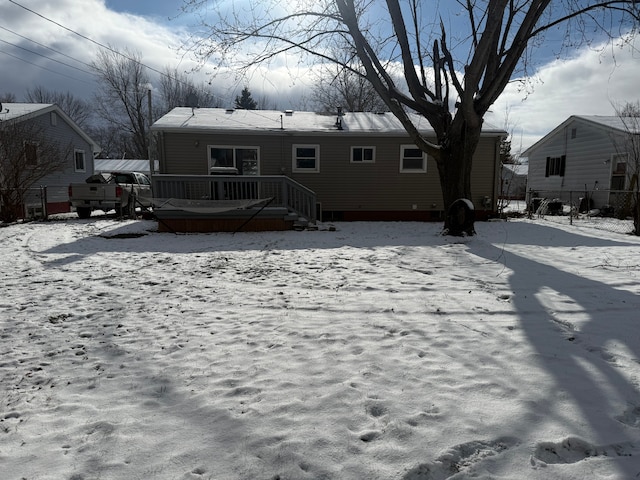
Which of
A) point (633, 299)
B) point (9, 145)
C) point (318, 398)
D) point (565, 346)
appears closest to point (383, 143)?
point (633, 299)

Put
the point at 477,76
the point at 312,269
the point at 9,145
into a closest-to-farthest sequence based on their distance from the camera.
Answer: the point at 312,269 → the point at 477,76 → the point at 9,145

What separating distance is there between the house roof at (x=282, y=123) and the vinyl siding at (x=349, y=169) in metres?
0.27

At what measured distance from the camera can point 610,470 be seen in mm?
1749

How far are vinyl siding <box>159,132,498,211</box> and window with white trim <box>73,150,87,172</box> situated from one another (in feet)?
40.1

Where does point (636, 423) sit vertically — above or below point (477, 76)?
below

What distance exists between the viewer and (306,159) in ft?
42.5

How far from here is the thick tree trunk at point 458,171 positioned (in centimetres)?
872

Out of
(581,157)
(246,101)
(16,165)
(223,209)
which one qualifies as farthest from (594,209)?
(246,101)

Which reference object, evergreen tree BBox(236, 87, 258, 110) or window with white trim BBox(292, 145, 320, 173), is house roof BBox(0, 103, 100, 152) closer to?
window with white trim BBox(292, 145, 320, 173)

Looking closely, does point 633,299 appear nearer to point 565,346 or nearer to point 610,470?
point 565,346

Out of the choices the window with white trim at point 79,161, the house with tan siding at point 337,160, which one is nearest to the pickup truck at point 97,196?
the house with tan siding at point 337,160

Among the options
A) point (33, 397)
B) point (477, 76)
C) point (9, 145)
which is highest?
point (477, 76)

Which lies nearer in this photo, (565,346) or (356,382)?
(356,382)

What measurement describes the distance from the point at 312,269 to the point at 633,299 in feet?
13.3
